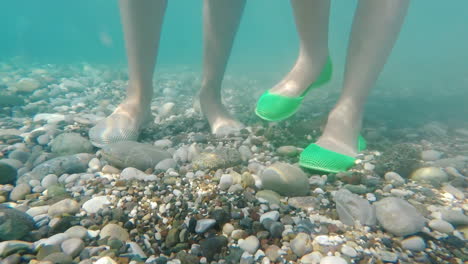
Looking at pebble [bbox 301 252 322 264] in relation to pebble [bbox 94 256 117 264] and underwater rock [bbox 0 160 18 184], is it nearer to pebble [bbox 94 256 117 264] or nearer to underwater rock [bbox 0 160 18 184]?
pebble [bbox 94 256 117 264]

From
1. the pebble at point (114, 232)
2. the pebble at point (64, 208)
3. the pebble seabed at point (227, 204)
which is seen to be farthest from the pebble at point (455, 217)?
the pebble at point (64, 208)

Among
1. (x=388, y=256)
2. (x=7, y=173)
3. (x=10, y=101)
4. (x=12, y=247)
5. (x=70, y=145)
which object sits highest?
(x=10, y=101)

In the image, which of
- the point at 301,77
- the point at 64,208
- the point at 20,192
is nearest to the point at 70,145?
the point at 20,192

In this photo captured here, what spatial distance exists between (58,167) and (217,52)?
179 cm

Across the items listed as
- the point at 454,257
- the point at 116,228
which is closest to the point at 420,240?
the point at 454,257

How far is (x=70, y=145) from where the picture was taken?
2465mm

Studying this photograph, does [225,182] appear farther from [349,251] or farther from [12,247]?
[12,247]

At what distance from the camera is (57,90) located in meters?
5.57

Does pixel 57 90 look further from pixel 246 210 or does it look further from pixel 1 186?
Result: pixel 246 210

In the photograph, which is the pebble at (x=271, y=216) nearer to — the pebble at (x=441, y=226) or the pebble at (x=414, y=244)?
the pebble at (x=414, y=244)

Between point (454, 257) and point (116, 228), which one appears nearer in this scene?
point (454, 257)

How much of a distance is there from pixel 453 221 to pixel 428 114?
3601 millimetres

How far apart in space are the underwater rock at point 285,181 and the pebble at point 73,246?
1.05 meters

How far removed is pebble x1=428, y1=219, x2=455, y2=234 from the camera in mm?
1394
